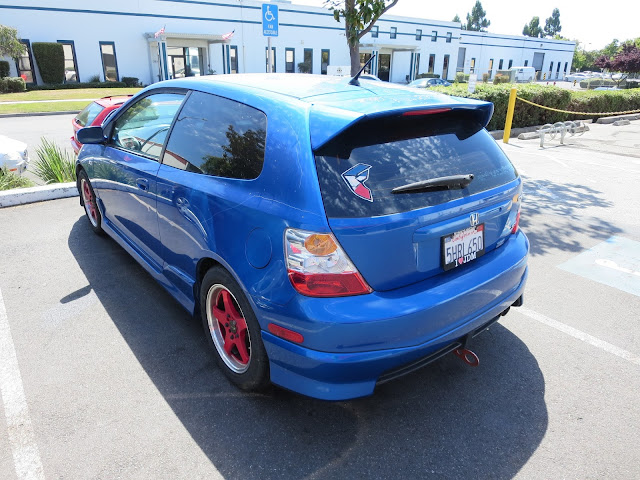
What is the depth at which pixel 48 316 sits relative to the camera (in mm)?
3557

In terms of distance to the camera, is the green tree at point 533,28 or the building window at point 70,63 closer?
the building window at point 70,63

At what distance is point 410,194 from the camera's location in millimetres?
2285

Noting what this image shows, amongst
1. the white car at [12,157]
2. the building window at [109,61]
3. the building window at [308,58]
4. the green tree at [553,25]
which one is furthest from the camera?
the green tree at [553,25]

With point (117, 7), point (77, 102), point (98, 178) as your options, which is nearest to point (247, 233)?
point (98, 178)

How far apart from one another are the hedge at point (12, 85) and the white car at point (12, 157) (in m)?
21.5

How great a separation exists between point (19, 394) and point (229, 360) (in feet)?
4.08

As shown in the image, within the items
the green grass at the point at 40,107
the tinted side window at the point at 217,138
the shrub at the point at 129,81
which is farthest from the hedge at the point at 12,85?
the tinted side window at the point at 217,138

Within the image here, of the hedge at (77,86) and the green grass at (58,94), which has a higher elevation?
the hedge at (77,86)

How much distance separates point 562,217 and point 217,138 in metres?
5.05

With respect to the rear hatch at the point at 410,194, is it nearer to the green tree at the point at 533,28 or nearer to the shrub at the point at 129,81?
the shrub at the point at 129,81

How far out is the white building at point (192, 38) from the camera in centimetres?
2761

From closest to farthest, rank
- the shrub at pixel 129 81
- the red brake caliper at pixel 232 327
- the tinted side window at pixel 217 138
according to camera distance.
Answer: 1. the tinted side window at pixel 217 138
2. the red brake caliper at pixel 232 327
3. the shrub at pixel 129 81

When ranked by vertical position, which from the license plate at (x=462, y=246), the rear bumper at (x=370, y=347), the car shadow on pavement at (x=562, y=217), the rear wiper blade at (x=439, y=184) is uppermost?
the rear wiper blade at (x=439, y=184)

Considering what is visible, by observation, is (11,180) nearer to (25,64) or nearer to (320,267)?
(320,267)
